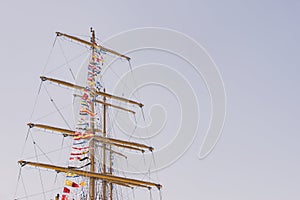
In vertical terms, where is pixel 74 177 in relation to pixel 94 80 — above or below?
below

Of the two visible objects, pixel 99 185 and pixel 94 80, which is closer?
pixel 94 80

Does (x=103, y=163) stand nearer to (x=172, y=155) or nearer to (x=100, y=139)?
(x=100, y=139)

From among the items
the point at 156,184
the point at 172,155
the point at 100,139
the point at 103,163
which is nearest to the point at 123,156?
the point at 103,163

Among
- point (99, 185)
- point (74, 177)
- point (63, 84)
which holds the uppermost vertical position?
point (63, 84)

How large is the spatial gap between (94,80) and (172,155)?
1184 cm

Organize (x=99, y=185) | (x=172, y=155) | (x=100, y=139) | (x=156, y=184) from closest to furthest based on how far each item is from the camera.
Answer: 1. (x=172, y=155)
2. (x=156, y=184)
3. (x=100, y=139)
4. (x=99, y=185)

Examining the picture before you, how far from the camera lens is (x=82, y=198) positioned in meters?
37.9

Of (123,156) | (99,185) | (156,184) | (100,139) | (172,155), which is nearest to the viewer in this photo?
(172,155)

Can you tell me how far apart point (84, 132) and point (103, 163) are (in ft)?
29.5

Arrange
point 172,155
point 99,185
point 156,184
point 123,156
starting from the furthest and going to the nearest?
1. point 123,156
2. point 99,185
3. point 156,184
4. point 172,155

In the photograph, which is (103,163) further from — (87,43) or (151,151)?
(87,43)

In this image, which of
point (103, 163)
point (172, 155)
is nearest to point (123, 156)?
point (103, 163)

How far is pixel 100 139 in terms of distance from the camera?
40.2 m

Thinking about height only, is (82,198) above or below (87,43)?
below
